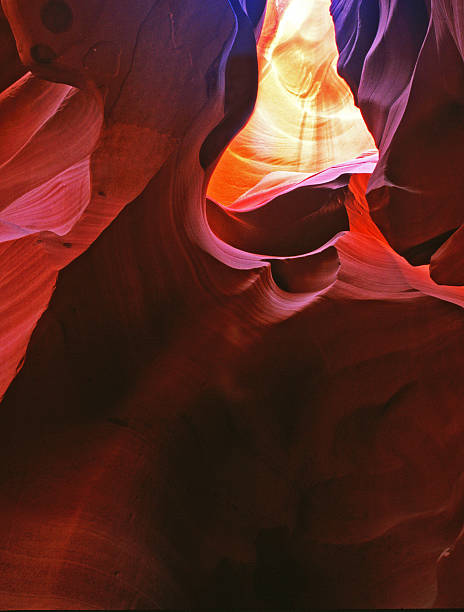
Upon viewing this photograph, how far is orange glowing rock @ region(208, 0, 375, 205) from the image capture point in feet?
25.7

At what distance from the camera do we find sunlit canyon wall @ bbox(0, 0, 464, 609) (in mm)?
2340

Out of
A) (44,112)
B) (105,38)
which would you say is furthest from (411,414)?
(44,112)

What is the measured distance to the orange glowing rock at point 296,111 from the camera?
25.7ft

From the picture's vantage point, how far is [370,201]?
3811mm

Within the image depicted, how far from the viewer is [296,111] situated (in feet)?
29.7

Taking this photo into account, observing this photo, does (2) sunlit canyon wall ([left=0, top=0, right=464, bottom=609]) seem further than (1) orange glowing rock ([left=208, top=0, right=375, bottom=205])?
No

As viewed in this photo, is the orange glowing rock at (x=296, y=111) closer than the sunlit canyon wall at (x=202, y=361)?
No

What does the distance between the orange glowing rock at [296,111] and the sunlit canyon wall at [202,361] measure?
3859mm

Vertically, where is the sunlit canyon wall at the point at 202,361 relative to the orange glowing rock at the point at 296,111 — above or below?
below

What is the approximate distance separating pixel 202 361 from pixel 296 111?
24.7 feet

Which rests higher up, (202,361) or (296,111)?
(296,111)

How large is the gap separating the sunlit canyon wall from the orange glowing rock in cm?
386

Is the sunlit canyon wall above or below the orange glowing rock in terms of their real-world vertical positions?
below

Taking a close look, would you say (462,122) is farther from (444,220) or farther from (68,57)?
(68,57)
